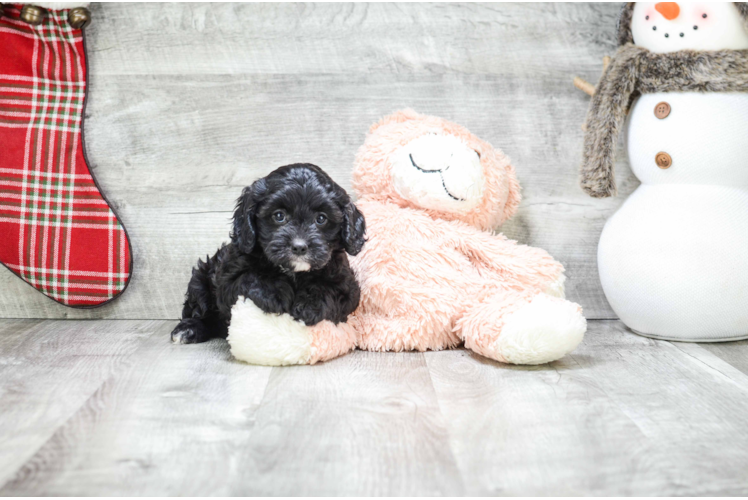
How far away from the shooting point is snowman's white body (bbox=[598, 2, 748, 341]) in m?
1.82

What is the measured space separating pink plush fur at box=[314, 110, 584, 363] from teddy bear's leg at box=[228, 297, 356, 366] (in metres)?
0.03

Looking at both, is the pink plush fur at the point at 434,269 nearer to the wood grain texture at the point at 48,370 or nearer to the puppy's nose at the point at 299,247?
the puppy's nose at the point at 299,247

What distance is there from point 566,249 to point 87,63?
1707 millimetres

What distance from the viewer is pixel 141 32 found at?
2201mm

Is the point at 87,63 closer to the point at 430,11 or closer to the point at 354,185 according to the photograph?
the point at 354,185

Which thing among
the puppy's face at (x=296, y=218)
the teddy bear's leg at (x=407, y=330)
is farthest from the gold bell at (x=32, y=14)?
the teddy bear's leg at (x=407, y=330)

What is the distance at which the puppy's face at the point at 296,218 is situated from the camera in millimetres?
1523

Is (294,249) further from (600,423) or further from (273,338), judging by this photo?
(600,423)

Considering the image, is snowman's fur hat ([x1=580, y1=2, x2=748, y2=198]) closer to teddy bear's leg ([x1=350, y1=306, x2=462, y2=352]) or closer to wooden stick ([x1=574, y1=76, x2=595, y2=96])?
wooden stick ([x1=574, y1=76, x2=595, y2=96])

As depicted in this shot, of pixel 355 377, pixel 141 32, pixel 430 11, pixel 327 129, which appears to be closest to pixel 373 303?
pixel 355 377

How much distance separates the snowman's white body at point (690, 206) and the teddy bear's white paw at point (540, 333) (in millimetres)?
362

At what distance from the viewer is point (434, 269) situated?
1863 mm

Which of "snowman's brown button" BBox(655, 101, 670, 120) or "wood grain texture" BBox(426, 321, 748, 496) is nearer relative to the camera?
"wood grain texture" BBox(426, 321, 748, 496)

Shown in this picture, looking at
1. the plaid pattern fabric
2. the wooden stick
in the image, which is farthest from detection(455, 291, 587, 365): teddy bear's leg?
the plaid pattern fabric
